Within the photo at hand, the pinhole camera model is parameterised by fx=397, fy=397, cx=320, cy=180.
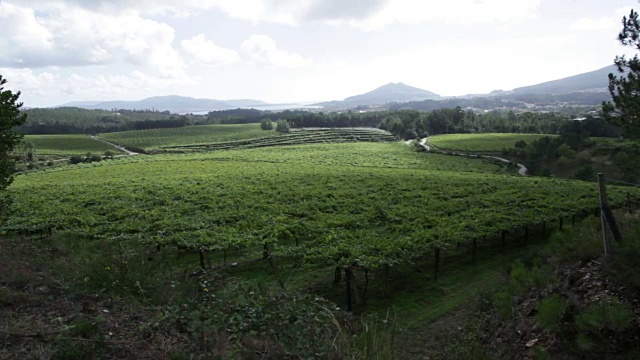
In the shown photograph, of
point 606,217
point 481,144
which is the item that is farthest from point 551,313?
point 481,144

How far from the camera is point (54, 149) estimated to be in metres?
136

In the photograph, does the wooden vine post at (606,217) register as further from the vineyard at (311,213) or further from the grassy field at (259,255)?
the vineyard at (311,213)

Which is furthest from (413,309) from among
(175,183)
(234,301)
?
(175,183)

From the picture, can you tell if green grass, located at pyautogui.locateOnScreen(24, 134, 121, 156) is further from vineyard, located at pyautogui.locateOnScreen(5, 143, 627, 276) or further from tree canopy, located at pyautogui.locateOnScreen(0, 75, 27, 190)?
tree canopy, located at pyautogui.locateOnScreen(0, 75, 27, 190)

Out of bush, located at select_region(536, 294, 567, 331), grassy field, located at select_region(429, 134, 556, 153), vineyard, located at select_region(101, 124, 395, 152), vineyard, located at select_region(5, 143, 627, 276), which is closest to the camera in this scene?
bush, located at select_region(536, 294, 567, 331)

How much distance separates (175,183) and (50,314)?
37.8 metres

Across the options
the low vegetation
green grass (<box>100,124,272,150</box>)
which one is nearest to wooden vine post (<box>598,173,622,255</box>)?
the low vegetation

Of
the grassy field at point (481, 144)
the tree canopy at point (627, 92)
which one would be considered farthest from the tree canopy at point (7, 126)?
the grassy field at point (481, 144)

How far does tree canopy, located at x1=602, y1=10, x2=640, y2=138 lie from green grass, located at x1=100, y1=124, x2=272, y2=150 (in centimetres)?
13950

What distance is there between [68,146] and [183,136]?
4358 centimetres

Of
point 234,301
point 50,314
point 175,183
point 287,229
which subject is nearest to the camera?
point 50,314

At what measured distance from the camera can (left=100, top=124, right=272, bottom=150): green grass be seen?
507ft

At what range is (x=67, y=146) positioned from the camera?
467 ft

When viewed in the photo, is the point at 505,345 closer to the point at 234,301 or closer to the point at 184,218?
the point at 234,301
